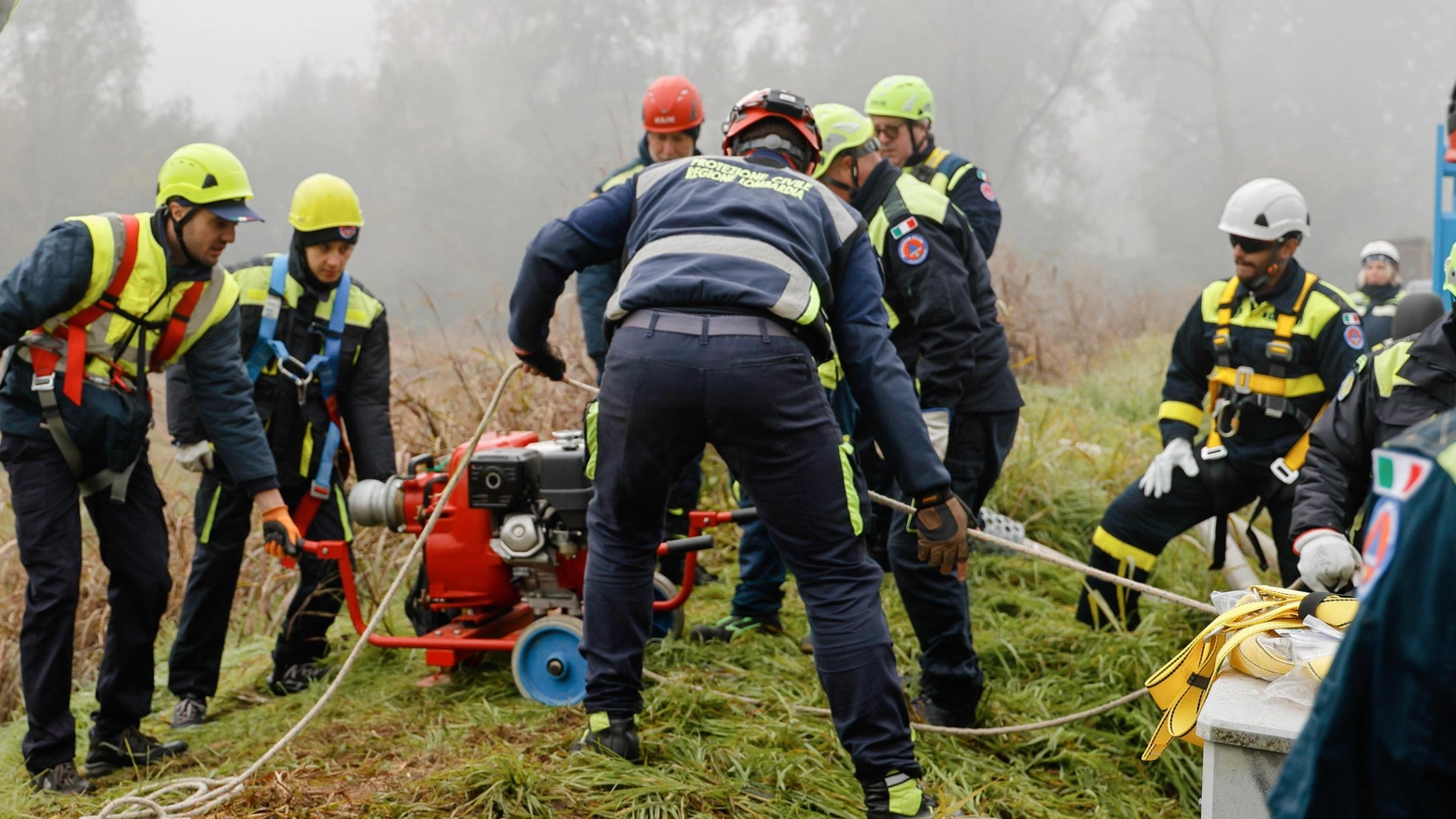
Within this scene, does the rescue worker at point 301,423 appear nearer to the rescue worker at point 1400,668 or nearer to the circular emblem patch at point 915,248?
the circular emblem patch at point 915,248

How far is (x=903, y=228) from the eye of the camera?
13.2ft

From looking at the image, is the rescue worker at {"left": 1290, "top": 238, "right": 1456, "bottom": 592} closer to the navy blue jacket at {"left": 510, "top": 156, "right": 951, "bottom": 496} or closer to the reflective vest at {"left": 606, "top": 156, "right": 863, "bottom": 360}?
the navy blue jacket at {"left": 510, "top": 156, "right": 951, "bottom": 496}

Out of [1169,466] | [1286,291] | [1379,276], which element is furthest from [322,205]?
[1379,276]

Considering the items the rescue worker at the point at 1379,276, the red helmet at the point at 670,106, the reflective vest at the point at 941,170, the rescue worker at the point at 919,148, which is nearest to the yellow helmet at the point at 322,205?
the red helmet at the point at 670,106

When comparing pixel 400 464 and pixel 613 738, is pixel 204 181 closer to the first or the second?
pixel 613 738

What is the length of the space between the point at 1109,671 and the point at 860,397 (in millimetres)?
1855

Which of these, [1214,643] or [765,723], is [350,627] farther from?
[1214,643]

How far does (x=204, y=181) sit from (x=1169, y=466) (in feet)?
12.3

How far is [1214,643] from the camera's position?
93.4 inches

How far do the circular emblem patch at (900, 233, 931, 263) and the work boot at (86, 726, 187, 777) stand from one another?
3076mm

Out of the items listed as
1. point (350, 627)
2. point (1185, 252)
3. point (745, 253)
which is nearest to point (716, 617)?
point (350, 627)

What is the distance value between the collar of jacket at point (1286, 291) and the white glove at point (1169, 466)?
64 cm

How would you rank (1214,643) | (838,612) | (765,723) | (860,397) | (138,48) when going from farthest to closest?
(138,48), (765,723), (860,397), (838,612), (1214,643)

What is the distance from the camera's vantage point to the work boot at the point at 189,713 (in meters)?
4.39
